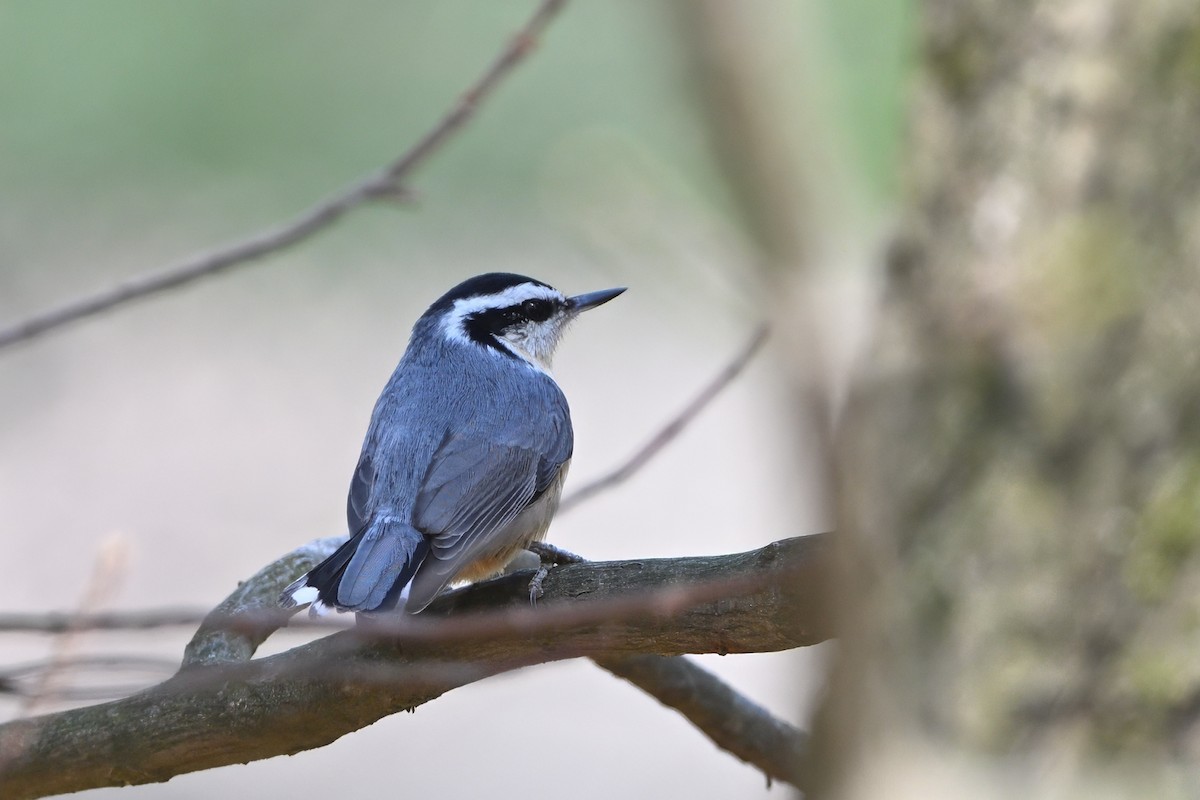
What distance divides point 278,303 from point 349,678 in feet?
21.9

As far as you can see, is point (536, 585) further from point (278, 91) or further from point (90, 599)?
point (278, 91)

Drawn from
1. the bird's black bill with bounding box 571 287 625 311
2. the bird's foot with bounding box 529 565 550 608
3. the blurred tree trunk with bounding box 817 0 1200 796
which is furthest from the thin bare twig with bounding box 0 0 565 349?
the bird's black bill with bounding box 571 287 625 311

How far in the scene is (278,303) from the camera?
9.12 metres

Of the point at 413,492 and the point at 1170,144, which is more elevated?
the point at 413,492

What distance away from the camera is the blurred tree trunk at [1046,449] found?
45.2 inches

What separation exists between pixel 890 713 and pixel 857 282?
39.5 inches

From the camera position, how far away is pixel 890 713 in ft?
3.74

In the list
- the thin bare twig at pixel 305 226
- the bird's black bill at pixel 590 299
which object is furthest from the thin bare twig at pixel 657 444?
the bird's black bill at pixel 590 299

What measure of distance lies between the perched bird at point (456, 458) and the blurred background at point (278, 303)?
2724 millimetres

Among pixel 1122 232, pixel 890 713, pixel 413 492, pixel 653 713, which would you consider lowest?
pixel 890 713

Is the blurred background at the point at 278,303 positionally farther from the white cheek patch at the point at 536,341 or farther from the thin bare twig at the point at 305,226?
the thin bare twig at the point at 305,226

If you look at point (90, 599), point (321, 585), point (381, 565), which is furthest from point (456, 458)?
point (90, 599)

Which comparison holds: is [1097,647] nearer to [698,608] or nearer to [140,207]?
[698,608]

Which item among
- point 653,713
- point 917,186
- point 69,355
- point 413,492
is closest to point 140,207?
point 69,355
